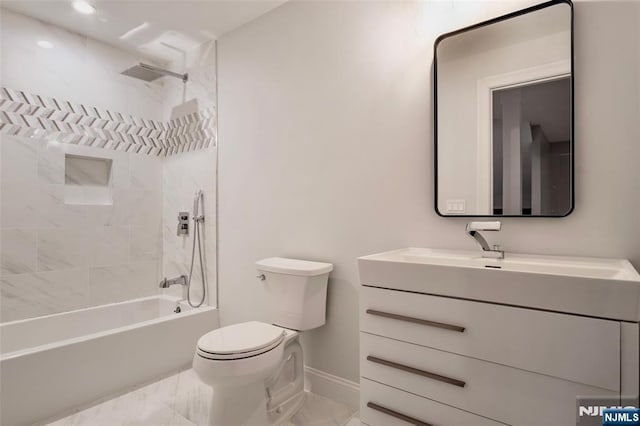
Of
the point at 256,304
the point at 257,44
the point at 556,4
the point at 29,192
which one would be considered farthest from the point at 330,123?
the point at 29,192

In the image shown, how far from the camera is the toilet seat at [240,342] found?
1.61m

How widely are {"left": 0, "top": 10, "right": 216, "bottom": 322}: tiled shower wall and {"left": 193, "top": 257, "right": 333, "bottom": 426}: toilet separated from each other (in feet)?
3.42

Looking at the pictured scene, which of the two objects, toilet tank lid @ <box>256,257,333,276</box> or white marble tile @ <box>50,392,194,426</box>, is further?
toilet tank lid @ <box>256,257,333,276</box>

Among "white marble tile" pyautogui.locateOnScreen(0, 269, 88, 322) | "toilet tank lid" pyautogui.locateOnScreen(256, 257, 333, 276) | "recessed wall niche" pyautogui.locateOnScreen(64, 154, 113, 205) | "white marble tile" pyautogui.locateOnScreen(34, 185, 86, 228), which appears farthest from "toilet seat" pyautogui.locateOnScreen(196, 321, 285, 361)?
"recessed wall niche" pyautogui.locateOnScreen(64, 154, 113, 205)

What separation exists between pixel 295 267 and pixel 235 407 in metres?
0.75

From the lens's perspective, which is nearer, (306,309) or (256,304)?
(306,309)

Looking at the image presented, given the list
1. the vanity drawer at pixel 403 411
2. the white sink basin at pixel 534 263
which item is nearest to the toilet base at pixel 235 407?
the vanity drawer at pixel 403 411

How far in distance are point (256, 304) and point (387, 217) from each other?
123 centimetres

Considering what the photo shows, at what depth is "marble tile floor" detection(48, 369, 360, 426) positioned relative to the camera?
1908 mm

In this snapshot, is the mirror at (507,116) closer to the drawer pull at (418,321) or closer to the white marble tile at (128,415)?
the drawer pull at (418,321)

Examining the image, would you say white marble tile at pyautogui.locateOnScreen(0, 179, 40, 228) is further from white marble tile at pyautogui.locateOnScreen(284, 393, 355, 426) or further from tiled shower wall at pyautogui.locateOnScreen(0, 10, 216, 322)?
white marble tile at pyautogui.locateOnScreen(284, 393, 355, 426)

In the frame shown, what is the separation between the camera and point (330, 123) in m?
2.17

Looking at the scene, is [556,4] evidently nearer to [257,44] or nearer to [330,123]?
[330,123]

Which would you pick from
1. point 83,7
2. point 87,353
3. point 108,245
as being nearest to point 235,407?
point 87,353
